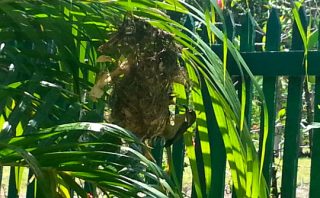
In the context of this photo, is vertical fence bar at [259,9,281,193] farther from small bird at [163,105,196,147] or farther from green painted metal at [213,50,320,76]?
small bird at [163,105,196,147]

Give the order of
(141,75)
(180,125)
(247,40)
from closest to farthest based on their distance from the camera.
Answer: (141,75), (180,125), (247,40)

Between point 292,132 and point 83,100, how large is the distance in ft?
3.17

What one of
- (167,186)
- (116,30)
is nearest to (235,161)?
(167,186)

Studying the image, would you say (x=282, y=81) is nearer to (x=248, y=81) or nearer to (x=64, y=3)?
(x=248, y=81)

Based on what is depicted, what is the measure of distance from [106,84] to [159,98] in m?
0.12

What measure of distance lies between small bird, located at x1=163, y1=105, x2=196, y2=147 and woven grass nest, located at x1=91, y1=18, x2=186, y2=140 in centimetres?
5

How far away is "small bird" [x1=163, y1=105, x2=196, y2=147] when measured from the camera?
1601 mm

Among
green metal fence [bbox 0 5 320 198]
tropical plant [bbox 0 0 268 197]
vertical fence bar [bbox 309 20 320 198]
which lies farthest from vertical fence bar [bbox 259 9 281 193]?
tropical plant [bbox 0 0 268 197]

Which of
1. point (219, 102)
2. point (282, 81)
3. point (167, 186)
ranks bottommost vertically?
point (167, 186)

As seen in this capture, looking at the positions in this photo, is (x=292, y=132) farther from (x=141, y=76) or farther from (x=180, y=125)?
(x=141, y=76)

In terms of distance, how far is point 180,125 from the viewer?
162 centimetres

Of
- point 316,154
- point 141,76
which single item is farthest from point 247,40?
point 141,76

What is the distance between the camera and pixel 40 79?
142 centimetres

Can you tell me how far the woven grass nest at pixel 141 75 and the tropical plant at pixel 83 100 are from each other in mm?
34
